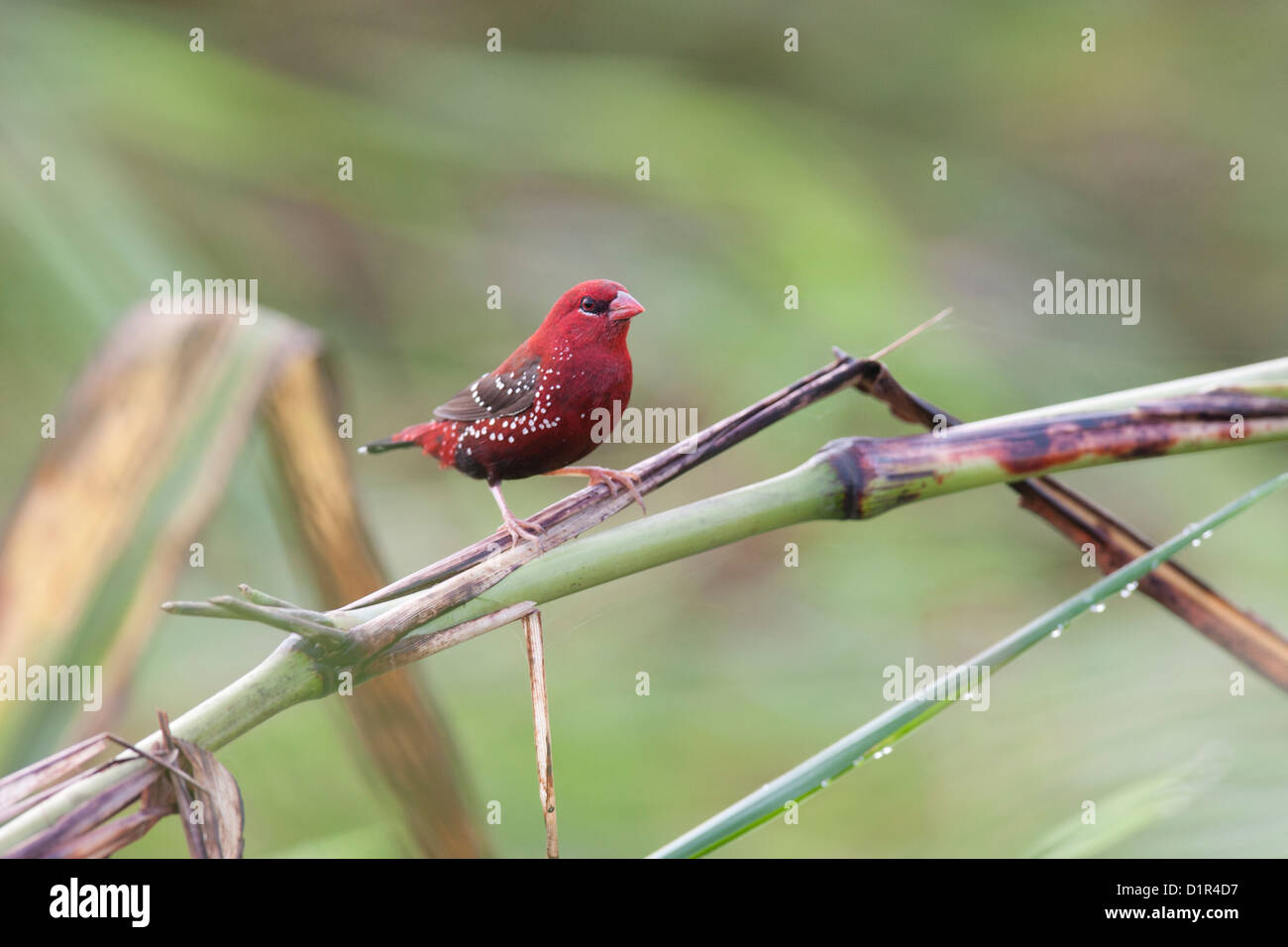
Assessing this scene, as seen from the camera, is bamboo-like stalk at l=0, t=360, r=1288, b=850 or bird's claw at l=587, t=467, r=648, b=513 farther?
bird's claw at l=587, t=467, r=648, b=513

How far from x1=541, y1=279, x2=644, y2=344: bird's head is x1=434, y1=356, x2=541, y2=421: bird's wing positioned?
0.06 meters

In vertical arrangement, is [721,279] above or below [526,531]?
above

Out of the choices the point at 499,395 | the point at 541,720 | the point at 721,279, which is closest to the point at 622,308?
the point at 499,395

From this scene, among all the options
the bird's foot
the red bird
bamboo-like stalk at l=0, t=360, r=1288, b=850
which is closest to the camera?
bamboo-like stalk at l=0, t=360, r=1288, b=850

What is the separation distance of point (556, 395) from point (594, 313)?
132 mm

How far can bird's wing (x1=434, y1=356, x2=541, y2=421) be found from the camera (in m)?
1.28

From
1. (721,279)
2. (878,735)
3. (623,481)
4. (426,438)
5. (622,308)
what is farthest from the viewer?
(721,279)

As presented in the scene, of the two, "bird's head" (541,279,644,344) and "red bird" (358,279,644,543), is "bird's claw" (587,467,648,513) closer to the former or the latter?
"red bird" (358,279,644,543)

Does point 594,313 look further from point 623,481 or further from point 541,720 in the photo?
point 541,720

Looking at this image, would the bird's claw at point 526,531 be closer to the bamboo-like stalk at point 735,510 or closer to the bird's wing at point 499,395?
the bamboo-like stalk at point 735,510

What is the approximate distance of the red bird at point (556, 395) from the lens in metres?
1.22

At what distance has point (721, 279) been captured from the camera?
342cm

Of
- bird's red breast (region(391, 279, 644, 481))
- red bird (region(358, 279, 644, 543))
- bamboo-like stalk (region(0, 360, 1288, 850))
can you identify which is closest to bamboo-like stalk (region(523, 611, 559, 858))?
bamboo-like stalk (region(0, 360, 1288, 850))
